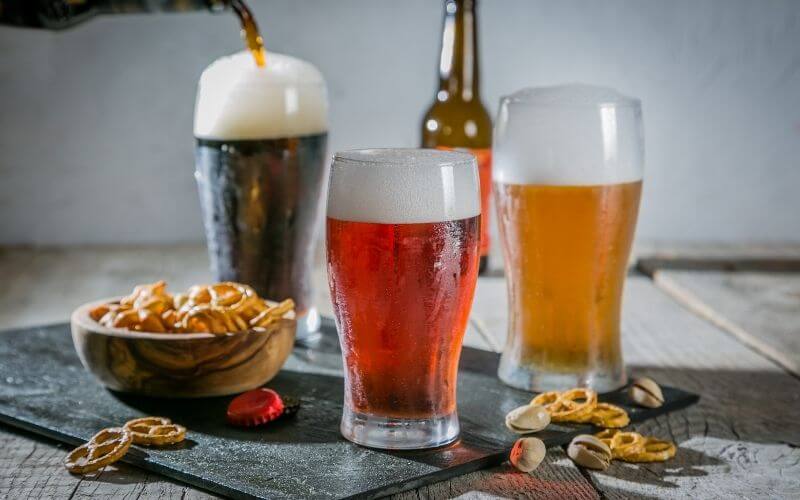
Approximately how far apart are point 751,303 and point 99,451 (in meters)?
0.94

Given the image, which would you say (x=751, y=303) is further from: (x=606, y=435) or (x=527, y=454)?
(x=527, y=454)

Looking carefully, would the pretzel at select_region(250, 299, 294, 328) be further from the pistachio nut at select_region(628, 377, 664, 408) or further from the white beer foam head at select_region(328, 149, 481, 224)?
the pistachio nut at select_region(628, 377, 664, 408)

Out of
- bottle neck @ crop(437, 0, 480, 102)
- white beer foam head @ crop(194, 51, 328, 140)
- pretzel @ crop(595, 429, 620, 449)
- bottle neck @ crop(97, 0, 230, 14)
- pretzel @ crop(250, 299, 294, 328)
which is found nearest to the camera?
pretzel @ crop(595, 429, 620, 449)

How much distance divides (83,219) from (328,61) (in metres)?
0.57

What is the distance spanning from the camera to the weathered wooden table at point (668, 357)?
775 mm

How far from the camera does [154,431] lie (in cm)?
84

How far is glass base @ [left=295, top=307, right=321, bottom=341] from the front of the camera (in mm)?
1201

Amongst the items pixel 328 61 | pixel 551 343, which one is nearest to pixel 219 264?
pixel 551 343

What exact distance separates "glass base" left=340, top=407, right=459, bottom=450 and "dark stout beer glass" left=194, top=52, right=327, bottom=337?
37 centimetres

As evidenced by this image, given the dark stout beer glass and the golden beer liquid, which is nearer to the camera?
the golden beer liquid

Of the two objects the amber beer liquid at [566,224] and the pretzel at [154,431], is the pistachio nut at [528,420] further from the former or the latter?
the pretzel at [154,431]

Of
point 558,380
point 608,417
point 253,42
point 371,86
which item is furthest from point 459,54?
point 608,417

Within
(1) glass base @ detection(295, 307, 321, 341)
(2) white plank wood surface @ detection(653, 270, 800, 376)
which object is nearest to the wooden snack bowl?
(1) glass base @ detection(295, 307, 321, 341)

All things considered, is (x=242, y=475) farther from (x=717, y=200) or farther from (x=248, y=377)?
(x=717, y=200)
